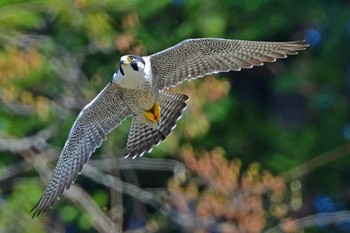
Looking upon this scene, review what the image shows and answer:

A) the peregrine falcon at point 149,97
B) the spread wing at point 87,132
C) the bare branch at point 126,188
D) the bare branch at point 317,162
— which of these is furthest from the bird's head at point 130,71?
the bare branch at point 317,162

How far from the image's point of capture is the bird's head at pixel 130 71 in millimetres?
11344

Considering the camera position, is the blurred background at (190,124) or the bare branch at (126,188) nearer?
the blurred background at (190,124)

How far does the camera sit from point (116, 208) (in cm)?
1480

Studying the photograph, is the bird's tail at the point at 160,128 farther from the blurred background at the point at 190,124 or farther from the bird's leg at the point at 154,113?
the blurred background at the point at 190,124

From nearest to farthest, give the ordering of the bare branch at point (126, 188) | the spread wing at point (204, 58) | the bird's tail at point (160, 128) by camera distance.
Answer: the spread wing at point (204, 58) < the bird's tail at point (160, 128) < the bare branch at point (126, 188)

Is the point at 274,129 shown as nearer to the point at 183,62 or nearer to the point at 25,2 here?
the point at 25,2

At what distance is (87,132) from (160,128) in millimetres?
519

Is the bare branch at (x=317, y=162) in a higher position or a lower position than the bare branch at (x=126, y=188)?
higher

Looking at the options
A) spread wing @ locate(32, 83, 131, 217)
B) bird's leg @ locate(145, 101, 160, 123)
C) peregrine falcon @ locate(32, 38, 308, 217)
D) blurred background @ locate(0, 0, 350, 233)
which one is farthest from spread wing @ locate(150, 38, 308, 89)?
blurred background @ locate(0, 0, 350, 233)

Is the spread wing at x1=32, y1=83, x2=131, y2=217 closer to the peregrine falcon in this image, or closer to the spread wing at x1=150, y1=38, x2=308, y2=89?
the peregrine falcon

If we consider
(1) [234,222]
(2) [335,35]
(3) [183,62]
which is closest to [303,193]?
(2) [335,35]

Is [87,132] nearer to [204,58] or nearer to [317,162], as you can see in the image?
[204,58]

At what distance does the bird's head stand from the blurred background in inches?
103

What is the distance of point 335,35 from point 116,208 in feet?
15.3
